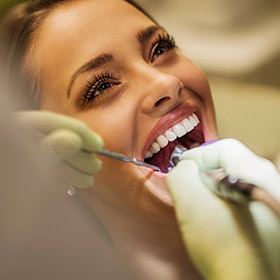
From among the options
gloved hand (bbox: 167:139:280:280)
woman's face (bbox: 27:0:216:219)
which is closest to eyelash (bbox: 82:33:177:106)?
woman's face (bbox: 27:0:216:219)

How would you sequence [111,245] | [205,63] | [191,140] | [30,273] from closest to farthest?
1. [30,273]
2. [111,245]
3. [191,140]
4. [205,63]

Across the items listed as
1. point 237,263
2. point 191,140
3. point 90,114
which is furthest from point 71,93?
point 237,263

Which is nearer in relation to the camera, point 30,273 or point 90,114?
point 30,273

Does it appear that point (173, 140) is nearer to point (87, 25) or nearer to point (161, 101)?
point (161, 101)

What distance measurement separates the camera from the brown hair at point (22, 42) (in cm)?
67

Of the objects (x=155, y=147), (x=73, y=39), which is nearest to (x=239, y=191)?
(x=155, y=147)

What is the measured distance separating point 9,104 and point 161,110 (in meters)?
0.19

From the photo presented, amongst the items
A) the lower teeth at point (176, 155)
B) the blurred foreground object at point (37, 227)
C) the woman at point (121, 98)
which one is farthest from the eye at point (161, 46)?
the blurred foreground object at point (37, 227)

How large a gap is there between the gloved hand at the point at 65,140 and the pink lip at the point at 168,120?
0.29ft

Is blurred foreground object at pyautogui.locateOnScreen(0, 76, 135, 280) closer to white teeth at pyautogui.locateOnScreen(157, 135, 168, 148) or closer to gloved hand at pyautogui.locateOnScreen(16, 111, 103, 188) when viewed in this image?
gloved hand at pyautogui.locateOnScreen(16, 111, 103, 188)

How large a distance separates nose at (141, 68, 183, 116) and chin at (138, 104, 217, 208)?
1 centimetres

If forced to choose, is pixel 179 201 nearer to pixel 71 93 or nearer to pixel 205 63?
pixel 71 93

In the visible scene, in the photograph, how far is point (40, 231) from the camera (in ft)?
1.61

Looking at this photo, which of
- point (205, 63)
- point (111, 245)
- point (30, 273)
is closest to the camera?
point (30, 273)
